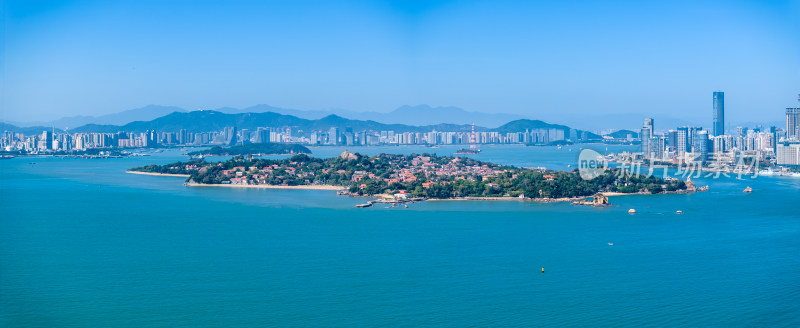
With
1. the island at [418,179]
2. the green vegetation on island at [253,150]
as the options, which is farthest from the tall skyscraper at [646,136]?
the green vegetation on island at [253,150]

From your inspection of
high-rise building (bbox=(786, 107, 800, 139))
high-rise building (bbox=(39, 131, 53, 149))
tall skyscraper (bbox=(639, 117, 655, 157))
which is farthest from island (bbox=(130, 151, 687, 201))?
high-rise building (bbox=(39, 131, 53, 149))

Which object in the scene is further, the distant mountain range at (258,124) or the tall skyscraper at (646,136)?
the distant mountain range at (258,124)

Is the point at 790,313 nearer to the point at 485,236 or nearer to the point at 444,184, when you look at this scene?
the point at 485,236

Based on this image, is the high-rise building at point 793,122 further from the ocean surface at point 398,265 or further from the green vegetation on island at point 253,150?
the green vegetation on island at point 253,150

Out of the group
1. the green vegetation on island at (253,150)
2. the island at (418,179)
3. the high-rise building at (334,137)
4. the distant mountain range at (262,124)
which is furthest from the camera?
the distant mountain range at (262,124)

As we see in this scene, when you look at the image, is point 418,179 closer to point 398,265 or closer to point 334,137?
point 398,265

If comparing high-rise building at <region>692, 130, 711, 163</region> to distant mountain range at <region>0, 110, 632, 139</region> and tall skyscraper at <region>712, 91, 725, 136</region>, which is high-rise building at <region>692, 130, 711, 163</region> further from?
distant mountain range at <region>0, 110, 632, 139</region>

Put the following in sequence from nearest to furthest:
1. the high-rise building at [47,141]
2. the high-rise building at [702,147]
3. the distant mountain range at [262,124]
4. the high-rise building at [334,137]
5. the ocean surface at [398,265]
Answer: the ocean surface at [398,265] → the high-rise building at [702,147] → the high-rise building at [47,141] → the high-rise building at [334,137] → the distant mountain range at [262,124]
